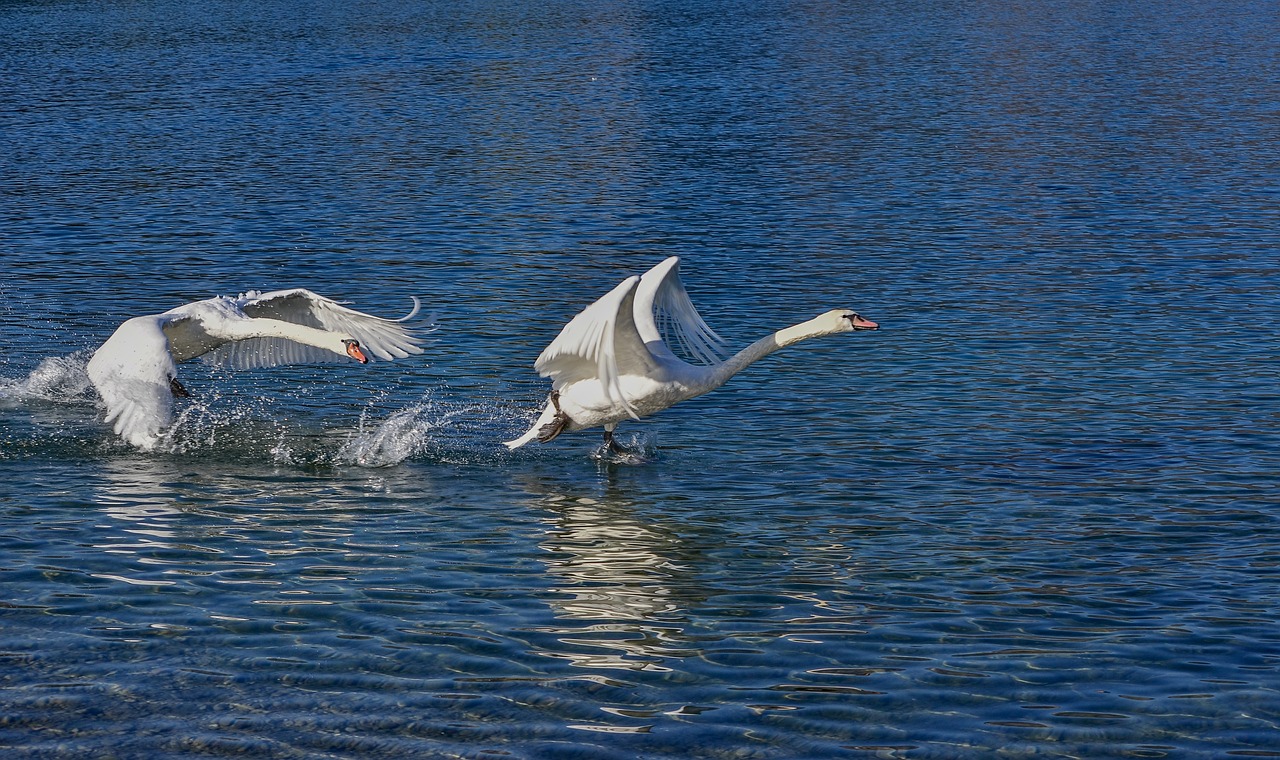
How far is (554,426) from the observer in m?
15.0

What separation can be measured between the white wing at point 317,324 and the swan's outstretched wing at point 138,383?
125cm

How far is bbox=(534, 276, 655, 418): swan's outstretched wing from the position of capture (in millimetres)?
12594

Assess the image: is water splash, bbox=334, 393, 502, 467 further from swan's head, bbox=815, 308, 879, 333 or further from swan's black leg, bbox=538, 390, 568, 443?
swan's head, bbox=815, 308, 879, 333

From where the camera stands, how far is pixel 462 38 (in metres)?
54.8

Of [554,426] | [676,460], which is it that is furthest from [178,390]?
[676,460]

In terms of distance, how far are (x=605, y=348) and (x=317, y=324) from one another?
4.97m

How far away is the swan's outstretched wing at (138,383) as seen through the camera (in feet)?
48.6

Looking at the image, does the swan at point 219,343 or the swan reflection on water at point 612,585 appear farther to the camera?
the swan at point 219,343

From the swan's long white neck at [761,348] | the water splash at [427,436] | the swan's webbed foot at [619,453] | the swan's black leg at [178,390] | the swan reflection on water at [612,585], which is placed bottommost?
the swan reflection on water at [612,585]

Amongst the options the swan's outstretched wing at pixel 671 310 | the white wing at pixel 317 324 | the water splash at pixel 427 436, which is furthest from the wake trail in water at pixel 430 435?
the swan's outstretched wing at pixel 671 310

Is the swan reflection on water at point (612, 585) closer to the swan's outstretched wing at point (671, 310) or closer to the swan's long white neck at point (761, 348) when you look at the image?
the swan's long white neck at point (761, 348)

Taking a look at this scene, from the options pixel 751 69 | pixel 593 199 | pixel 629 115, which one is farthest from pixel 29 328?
pixel 751 69

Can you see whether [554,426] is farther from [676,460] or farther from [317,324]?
[317,324]

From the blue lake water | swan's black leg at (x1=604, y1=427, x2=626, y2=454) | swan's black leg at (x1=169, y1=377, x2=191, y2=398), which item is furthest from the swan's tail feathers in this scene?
swan's black leg at (x1=169, y1=377, x2=191, y2=398)
